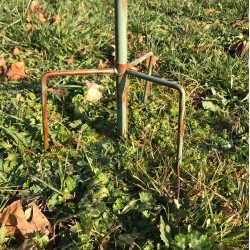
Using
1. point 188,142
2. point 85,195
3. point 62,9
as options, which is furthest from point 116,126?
point 62,9

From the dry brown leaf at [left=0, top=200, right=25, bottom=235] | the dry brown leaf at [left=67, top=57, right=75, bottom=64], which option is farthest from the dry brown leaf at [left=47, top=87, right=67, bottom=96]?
the dry brown leaf at [left=0, top=200, right=25, bottom=235]

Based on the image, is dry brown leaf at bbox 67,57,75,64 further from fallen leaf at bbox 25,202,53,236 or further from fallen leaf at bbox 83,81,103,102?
fallen leaf at bbox 25,202,53,236

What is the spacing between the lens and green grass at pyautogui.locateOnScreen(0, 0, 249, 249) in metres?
1.34

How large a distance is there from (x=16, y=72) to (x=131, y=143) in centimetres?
103

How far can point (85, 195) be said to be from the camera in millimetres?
1438

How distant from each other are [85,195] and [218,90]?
124 cm

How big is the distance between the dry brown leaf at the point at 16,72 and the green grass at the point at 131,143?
0.22 ft

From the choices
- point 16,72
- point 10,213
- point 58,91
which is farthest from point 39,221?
point 16,72

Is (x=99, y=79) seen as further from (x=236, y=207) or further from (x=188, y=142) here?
(x=236, y=207)

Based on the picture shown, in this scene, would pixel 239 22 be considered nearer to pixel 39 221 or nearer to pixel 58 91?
pixel 58 91

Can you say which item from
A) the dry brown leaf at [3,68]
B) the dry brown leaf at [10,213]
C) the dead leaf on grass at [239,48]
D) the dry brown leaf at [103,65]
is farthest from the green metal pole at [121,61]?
the dead leaf on grass at [239,48]

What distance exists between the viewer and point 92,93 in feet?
→ 7.10

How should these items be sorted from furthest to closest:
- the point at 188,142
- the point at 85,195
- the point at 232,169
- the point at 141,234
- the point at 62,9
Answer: the point at 62,9, the point at 188,142, the point at 232,169, the point at 85,195, the point at 141,234

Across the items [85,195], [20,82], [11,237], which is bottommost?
[11,237]
